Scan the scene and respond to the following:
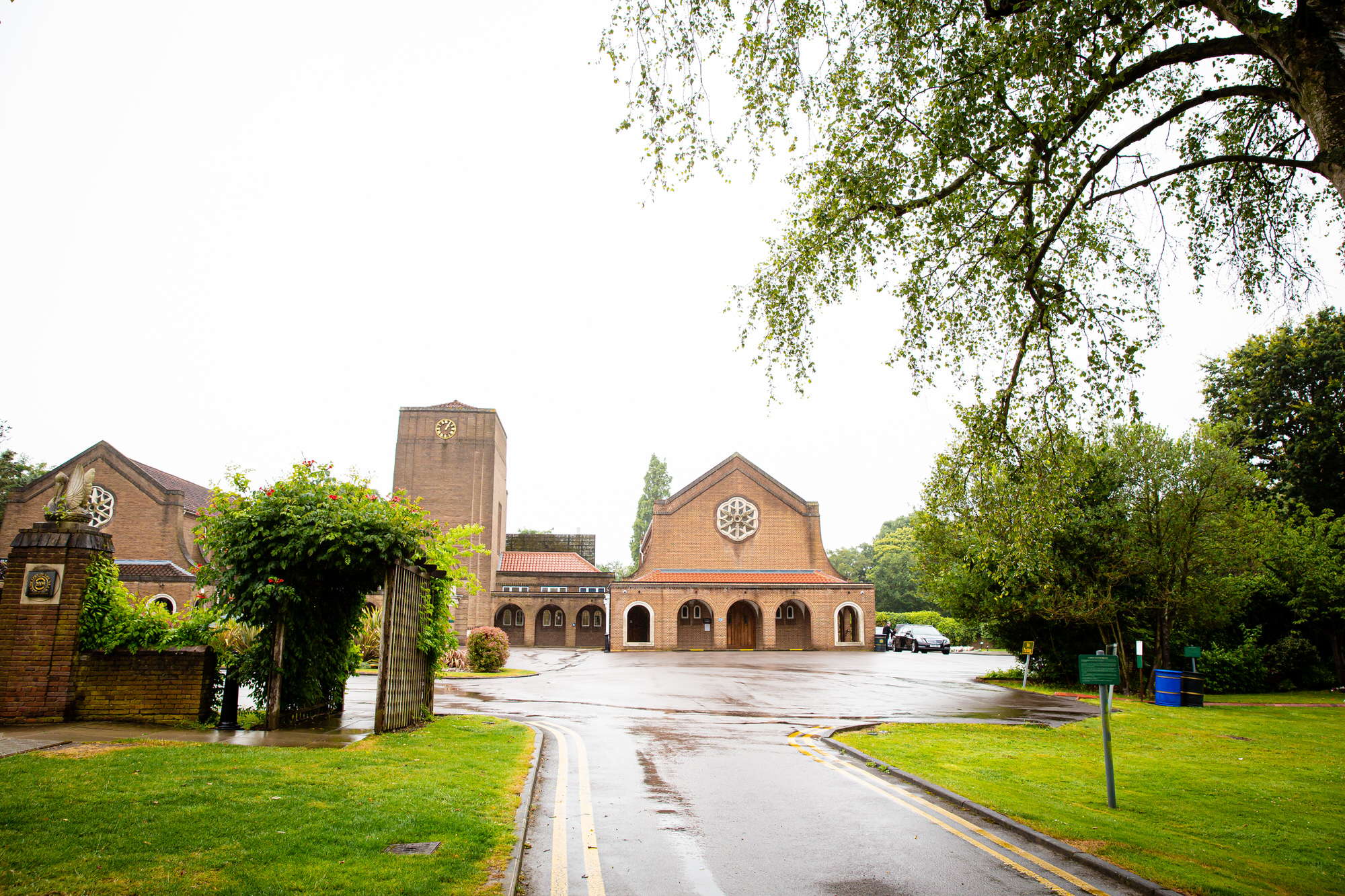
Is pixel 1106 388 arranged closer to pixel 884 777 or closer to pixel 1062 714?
A: pixel 884 777

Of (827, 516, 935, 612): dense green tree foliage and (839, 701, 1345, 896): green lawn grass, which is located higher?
(827, 516, 935, 612): dense green tree foliage

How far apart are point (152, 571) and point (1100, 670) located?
49.8 meters

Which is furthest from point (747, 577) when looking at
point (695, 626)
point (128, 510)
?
point (128, 510)

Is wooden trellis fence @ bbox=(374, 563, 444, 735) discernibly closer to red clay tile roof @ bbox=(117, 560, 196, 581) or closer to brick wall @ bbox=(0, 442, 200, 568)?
red clay tile roof @ bbox=(117, 560, 196, 581)

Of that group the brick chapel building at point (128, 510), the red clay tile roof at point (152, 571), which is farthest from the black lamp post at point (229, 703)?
the brick chapel building at point (128, 510)

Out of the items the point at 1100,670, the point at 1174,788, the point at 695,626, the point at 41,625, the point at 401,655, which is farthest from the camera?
the point at 695,626

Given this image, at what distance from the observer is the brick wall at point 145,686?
9734 mm

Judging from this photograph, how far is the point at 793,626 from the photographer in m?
50.2

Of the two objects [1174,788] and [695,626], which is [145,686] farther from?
[695,626]

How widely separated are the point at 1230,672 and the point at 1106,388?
59.2 ft

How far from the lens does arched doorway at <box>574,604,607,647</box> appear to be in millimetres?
53156

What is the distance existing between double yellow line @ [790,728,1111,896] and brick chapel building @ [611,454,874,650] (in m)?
37.5

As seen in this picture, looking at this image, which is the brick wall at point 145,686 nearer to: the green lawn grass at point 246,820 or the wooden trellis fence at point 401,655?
the green lawn grass at point 246,820

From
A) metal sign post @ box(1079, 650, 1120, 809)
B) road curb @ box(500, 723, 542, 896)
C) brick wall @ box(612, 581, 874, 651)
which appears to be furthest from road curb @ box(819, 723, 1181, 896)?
brick wall @ box(612, 581, 874, 651)
